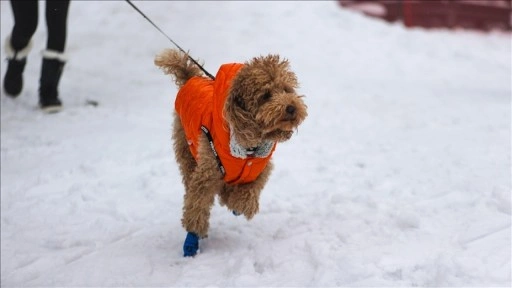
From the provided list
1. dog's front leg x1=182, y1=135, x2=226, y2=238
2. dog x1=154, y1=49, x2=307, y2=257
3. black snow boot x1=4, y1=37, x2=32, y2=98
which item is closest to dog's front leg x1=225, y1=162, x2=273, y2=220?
dog x1=154, y1=49, x2=307, y2=257

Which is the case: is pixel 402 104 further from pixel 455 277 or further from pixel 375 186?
pixel 455 277

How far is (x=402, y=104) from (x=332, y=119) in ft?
3.66

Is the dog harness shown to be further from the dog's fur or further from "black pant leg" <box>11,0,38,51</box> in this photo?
"black pant leg" <box>11,0,38,51</box>

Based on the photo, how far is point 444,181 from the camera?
4.24 metres

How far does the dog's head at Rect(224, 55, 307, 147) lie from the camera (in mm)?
2822

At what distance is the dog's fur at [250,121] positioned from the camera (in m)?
2.84

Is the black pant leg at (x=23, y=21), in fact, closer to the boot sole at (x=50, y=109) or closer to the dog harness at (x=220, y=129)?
the boot sole at (x=50, y=109)

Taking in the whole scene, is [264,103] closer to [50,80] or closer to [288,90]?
[288,90]

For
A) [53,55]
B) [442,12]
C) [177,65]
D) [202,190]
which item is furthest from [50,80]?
[442,12]

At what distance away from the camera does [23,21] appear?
605 cm

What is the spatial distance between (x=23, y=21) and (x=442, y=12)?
8.85 metres

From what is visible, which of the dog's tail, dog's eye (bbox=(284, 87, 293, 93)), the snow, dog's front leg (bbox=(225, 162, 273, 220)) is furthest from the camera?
the dog's tail

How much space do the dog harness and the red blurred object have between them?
842cm

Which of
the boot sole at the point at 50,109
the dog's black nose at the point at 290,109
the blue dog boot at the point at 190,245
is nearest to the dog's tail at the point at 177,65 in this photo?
the blue dog boot at the point at 190,245
